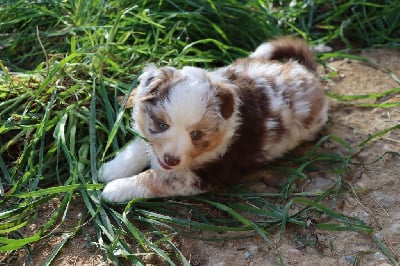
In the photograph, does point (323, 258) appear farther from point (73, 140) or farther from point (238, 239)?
point (73, 140)

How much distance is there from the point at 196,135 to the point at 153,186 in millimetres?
562

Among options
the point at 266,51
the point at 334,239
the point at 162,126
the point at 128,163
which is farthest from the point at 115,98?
the point at 334,239

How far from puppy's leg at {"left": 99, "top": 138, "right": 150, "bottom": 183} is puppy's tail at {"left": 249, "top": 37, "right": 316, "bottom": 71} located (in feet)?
4.81

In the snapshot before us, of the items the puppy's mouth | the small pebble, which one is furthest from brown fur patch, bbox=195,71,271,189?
the small pebble

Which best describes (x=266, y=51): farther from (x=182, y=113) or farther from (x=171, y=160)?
(x=171, y=160)

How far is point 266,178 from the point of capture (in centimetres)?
446

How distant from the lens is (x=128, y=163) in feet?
14.2

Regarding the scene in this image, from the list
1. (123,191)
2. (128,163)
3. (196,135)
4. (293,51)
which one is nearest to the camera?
(196,135)

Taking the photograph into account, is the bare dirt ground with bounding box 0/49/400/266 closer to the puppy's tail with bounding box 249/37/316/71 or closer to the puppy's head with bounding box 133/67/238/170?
the puppy's head with bounding box 133/67/238/170

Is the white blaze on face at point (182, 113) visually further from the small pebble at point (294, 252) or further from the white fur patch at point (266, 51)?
the white fur patch at point (266, 51)

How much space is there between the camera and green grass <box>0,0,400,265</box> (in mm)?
3852

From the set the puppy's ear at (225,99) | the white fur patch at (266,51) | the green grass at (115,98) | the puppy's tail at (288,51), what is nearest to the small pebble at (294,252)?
the green grass at (115,98)

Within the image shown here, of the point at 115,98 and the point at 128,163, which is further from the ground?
the point at 115,98

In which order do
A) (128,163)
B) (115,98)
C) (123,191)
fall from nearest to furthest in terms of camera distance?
1. (123,191)
2. (128,163)
3. (115,98)
